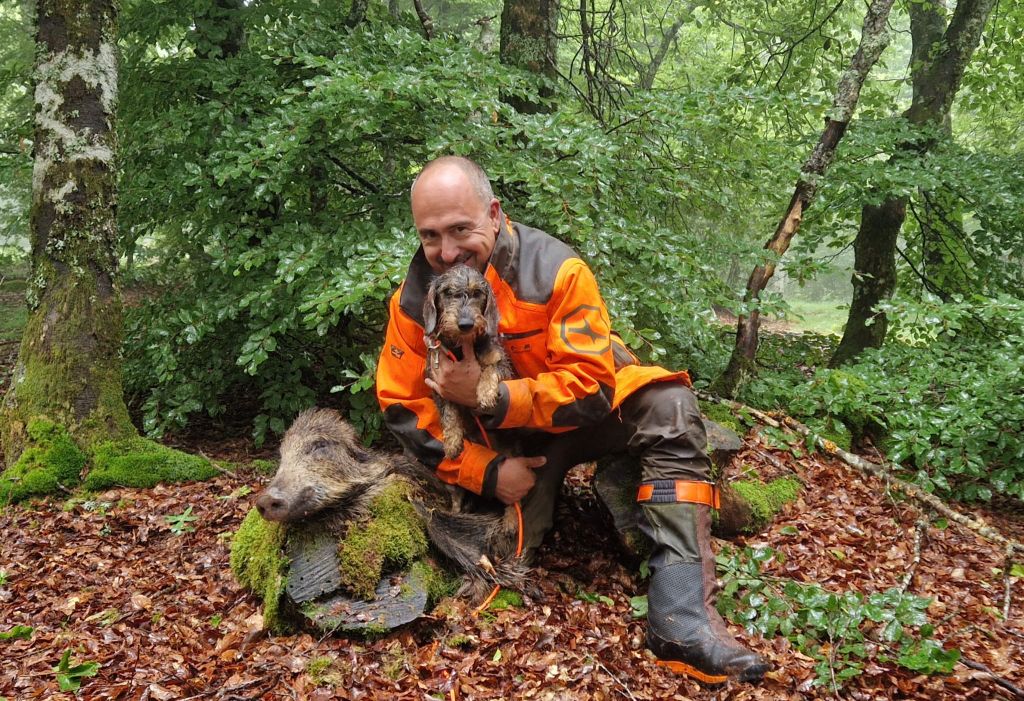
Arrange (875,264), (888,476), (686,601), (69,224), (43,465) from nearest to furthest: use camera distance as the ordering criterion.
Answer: (686,601)
(43,465)
(69,224)
(888,476)
(875,264)

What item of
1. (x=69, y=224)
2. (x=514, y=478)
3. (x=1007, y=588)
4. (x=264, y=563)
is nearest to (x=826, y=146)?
(x=1007, y=588)

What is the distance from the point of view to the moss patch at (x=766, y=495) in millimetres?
4770

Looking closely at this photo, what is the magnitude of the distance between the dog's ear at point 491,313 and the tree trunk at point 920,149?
20.3 ft

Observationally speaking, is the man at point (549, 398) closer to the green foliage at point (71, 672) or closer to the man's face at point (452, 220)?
the man's face at point (452, 220)

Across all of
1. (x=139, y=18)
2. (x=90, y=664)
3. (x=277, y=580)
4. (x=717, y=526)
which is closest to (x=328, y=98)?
(x=139, y=18)

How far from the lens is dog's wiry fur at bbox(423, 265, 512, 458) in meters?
3.04

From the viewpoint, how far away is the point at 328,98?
16.2ft

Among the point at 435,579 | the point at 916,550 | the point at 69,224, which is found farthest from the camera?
the point at 69,224

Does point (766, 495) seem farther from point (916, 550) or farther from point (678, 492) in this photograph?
point (678, 492)

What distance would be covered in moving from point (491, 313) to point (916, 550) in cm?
327

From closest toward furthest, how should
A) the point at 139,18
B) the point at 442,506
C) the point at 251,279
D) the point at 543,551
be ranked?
the point at 442,506 < the point at 543,551 < the point at 251,279 < the point at 139,18

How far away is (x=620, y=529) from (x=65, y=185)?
474 cm

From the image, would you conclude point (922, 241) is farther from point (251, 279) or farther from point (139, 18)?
point (139, 18)

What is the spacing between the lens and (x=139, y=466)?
5.16 m
